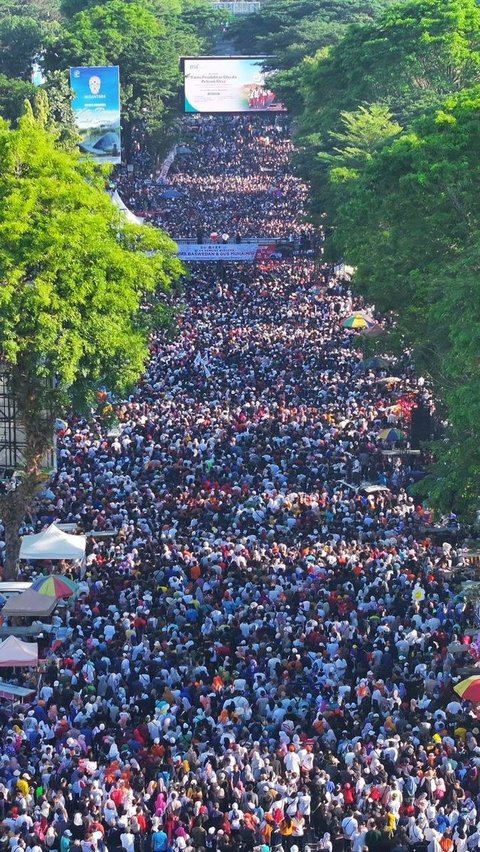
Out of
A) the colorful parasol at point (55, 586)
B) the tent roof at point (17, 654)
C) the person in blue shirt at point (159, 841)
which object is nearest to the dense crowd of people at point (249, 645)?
the person in blue shirt at point (159, 841)

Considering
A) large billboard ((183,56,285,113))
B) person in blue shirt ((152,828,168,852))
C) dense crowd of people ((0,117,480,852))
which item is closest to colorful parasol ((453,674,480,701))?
dense crowd of people ((0,117,480,852))

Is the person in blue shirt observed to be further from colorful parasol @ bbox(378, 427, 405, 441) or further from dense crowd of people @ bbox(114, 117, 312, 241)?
dense crowd of people @ bbox(114, 117, 312, 241)

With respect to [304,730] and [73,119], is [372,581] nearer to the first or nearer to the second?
[304,730]

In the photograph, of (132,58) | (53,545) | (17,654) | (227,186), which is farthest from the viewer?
(132,58)

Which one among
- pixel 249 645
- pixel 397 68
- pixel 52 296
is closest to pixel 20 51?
pixel 397 68

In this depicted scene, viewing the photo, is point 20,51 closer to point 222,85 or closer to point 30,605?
point 222,85

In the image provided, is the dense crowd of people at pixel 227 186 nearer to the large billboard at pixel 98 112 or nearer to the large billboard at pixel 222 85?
the large billboard at pixel 222 85
